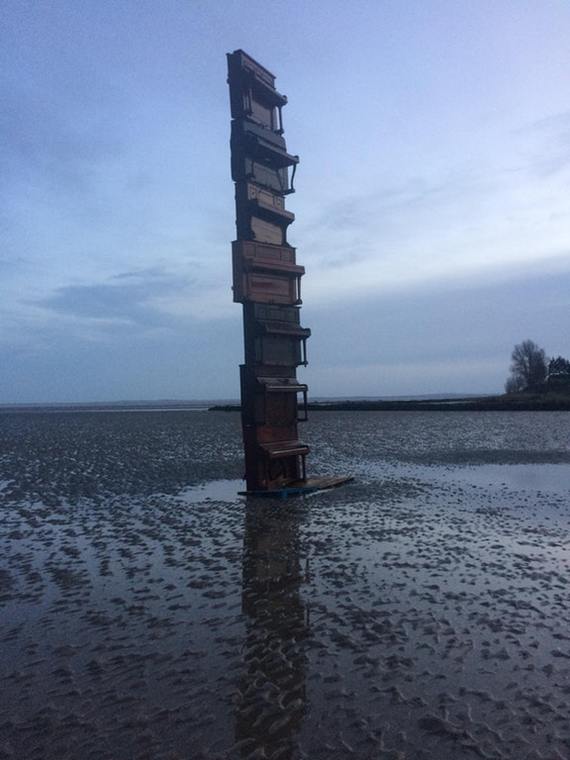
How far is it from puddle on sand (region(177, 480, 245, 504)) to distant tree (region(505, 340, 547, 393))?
Answer: 336ft

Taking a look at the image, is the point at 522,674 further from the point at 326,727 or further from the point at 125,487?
the point at 125,487

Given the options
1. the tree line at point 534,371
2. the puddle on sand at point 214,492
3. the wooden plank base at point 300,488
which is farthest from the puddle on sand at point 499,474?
the tree line at point 534,371

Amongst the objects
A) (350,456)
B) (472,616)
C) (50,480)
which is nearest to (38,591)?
(472,616)

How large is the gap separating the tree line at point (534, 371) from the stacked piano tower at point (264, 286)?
9093 cm

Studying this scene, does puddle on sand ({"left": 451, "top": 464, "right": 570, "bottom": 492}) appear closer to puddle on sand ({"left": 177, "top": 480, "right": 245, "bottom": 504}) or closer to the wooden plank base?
the wooden plank base

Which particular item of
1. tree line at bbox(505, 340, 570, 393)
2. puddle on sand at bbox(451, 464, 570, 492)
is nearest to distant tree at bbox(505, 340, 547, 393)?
tree line at bbox(505, 340, 570, 393)

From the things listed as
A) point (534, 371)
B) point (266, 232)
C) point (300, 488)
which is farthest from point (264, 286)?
point (534, 371)

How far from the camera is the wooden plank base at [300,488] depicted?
17938mm

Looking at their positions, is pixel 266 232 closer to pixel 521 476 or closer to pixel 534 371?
pixel 521 476

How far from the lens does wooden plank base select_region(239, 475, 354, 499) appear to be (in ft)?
A: 58.9

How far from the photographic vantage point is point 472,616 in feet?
26.6

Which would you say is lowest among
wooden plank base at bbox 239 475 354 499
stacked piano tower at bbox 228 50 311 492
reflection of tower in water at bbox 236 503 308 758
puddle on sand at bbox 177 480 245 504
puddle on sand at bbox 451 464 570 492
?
puddle on sand at bbox 451 464 570 492

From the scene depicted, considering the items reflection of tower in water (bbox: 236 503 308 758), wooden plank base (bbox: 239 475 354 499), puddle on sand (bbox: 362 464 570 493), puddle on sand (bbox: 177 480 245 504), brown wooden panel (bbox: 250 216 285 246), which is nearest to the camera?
reflection of tower in water (bbox: 236 503 308 758)

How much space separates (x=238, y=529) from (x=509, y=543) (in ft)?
20.0
